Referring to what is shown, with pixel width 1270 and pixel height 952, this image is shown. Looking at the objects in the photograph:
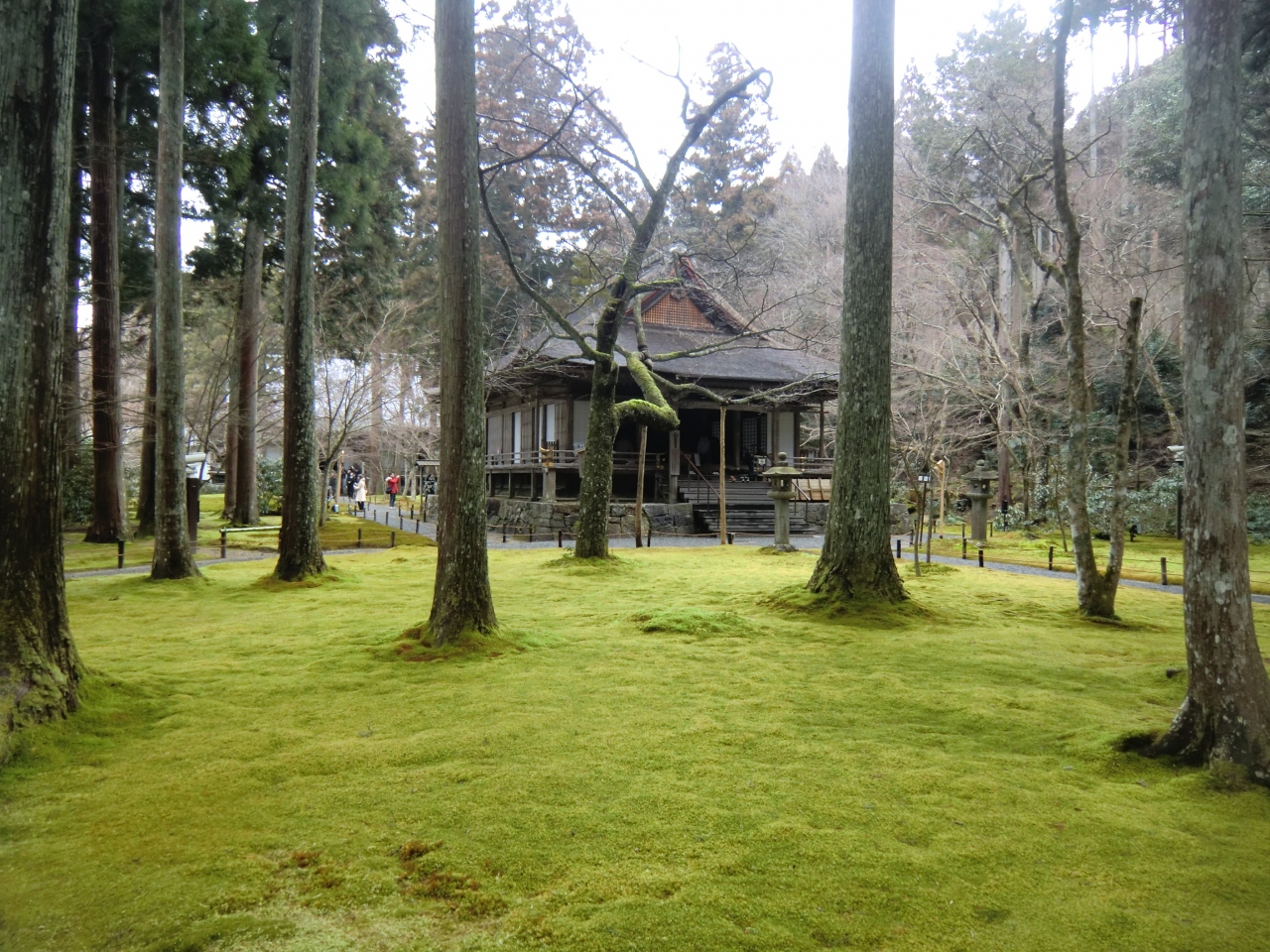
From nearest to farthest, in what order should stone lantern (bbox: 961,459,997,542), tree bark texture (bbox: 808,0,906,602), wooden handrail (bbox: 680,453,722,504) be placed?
tree bark texture (bbox: 808,0,906,602), stone lantern (bbox: 961,459,997,542), wooden handrail (bbox: 680,453,722,504)

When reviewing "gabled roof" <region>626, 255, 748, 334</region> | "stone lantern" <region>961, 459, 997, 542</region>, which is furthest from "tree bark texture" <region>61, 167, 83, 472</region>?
"stone lantern" <region>961, 459, 997, 542</region>

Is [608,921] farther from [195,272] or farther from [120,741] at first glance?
[195,272]

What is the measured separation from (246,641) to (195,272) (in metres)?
14.0

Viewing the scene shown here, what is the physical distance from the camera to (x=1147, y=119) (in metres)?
17.2

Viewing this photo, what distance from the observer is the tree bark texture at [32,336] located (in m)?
3.56

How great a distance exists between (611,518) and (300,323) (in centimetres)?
1048

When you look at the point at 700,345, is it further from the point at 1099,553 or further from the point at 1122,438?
the point at 1122,438

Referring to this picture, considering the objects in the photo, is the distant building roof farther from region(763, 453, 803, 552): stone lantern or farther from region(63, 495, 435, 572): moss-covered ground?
region(63, 495, 435, 572): moss-covered ground

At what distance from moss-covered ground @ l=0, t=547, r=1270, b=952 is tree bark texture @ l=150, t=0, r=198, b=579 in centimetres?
377

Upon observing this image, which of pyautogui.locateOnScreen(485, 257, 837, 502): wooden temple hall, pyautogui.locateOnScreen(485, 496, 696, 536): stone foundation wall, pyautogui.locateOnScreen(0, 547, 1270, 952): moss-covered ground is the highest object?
pyautogui.locateOnScreen(485, 257, 837, 502): wooden temple hall

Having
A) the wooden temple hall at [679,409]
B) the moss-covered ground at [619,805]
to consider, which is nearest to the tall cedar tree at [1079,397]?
the moss-covered ground at [619,805]

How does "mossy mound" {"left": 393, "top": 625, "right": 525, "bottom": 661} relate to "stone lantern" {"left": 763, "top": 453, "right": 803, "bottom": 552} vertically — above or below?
below

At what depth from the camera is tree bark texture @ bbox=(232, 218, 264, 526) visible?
17188 mm

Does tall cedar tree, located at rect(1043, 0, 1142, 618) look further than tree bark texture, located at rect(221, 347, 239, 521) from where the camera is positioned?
No
